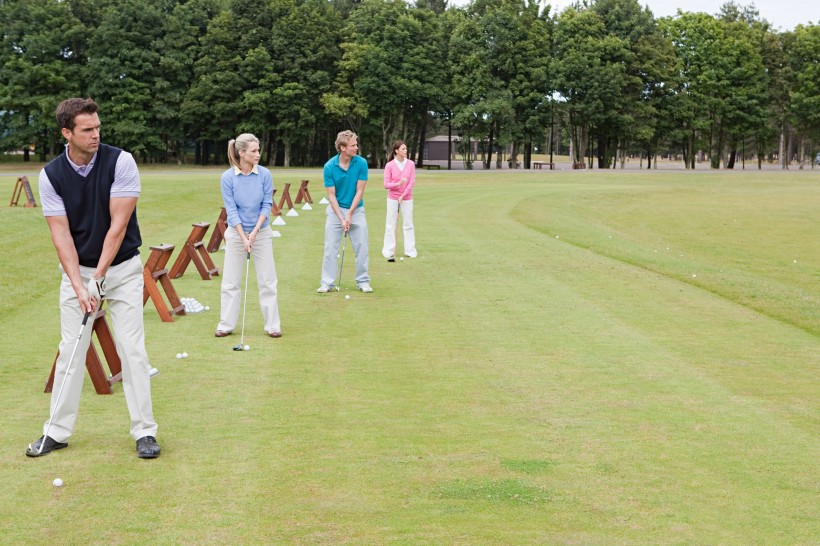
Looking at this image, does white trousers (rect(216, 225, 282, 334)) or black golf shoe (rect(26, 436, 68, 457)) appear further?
white trousers (rect(216, 225, 282, 334))

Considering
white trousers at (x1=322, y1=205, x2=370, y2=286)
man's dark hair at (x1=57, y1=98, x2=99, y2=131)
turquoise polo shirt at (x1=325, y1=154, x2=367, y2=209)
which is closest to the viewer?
man's dark hair at (x1=57, y1=98, x2=99, y2=131)

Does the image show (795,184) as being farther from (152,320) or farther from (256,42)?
(152,320)

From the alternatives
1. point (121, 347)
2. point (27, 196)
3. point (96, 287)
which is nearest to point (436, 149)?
point (27, 196)

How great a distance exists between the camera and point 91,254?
6.60 m

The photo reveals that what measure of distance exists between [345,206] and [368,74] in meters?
77.7

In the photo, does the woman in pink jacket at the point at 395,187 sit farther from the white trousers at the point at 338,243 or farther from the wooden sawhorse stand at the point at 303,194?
the wooden sawhorse stand at the point at 303,194

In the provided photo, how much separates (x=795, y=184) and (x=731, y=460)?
6927cm

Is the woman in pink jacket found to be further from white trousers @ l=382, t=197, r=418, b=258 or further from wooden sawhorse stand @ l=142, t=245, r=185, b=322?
wooden sawhorse stand @ l=142, t=245, r=185, b=322

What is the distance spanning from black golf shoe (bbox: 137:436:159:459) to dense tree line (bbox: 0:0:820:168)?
80.8 meters

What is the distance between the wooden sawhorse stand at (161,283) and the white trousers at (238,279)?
1.21 metres

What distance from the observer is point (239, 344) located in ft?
34.4

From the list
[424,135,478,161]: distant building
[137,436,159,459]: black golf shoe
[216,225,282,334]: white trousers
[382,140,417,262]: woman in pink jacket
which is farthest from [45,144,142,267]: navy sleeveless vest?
[424,135,478,161]: distant building

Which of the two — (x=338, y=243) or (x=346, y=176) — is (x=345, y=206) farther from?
(x=338, y=243)

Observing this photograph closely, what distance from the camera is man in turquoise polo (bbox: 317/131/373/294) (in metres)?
14.3
